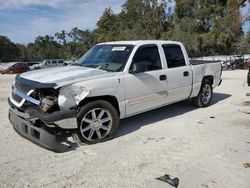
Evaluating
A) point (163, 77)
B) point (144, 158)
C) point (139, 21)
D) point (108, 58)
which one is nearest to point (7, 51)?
point (139, 21)

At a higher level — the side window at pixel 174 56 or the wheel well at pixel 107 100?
the side window at pixel 174 56

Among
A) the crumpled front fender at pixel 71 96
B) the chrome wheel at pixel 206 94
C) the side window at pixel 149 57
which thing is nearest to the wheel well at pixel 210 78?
the chrome wheel at pixel 206 94

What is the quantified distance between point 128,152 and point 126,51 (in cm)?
218

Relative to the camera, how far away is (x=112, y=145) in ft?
18.1

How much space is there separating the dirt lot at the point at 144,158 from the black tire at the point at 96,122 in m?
0.17

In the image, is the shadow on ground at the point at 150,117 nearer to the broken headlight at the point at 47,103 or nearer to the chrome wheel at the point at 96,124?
the chrome wheel at the point at 96,124

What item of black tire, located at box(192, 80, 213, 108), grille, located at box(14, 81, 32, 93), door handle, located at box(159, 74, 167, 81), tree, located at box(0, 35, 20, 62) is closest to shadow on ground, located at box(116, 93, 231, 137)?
black tire, located at box(192, 80, 213, 108)

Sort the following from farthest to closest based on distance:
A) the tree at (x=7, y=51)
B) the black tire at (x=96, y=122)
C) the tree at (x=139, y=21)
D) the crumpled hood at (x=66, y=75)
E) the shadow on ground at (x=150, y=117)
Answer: the tree at (x=7, y=51) → the tree at (x=139, y=21) → the shadow on ground at (x=150, y=117) → the black tire at (x=96, y=122) → the crumpled hood at (x=66, y=75)

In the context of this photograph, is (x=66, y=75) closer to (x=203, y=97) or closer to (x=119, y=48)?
(x=119, y=48)

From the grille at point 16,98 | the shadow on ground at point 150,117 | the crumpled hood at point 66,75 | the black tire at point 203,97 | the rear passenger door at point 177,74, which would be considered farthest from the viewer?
the black tire at point 203,97

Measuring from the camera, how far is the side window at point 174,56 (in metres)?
7.20

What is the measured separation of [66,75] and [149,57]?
6.63 feet

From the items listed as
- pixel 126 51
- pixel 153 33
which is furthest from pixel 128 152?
pixel 153 33

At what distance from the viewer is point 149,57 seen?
6.74m
